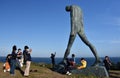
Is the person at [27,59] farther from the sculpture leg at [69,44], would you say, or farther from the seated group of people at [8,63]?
the sculpture leg at [69,44]

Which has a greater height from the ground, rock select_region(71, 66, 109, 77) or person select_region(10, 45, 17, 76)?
person select_region(10, 45, 17, 76)

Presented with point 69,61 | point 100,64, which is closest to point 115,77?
point 100,64

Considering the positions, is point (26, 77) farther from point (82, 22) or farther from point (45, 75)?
point (82, 22)

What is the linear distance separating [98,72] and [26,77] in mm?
6125

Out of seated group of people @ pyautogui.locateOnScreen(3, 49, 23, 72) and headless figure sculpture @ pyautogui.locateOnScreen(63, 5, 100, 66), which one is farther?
headless figure sculpture @ pyautogui.locateOnScreen(63, 5, 100, 66)

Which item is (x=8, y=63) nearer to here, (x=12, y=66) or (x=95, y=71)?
(x=12, y=66)

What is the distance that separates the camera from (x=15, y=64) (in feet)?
69.9

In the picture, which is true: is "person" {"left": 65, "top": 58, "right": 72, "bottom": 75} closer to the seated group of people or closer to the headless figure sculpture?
the headless figure sculpture

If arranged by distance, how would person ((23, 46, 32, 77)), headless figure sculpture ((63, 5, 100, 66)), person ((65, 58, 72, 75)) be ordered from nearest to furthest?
person ((23, 46, 32, 77)), headless figure sculpture ((63, 5, 100, 66)), person ((65, 58, 72, 75))

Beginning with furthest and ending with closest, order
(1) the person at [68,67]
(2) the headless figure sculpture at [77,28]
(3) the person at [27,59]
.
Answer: (1) the person at [68,67]
(2) the headless figure sculpture at [77,28]
(3) the person at [27,59]

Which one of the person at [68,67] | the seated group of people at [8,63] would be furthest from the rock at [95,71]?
the seated group of people at [8,63]

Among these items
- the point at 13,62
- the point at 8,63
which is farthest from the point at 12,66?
the point at 8,63

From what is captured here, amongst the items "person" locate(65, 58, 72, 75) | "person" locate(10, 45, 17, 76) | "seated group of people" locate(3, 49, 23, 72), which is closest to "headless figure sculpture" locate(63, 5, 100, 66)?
"person" locate(65, 58, 72, 75)

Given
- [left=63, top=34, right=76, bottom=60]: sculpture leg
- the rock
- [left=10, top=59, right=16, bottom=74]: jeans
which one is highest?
[left=63, top=34, right=76, bottom=60]: sculpture leg
